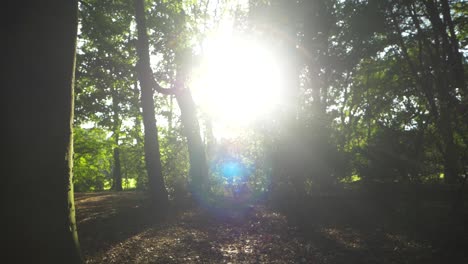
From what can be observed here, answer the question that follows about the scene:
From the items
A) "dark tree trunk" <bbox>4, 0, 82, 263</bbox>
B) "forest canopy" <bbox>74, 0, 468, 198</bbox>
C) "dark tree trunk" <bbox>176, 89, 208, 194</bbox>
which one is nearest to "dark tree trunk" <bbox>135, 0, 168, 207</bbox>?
"forest canopy" <bbox>74, 0, 468, 198</bbox>

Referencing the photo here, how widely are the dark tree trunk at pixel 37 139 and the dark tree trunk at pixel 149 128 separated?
22.5 ft

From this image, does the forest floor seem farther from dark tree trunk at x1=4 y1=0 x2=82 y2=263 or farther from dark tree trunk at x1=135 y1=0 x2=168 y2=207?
dark tree trunk at x1=4 y1=0 x2=82 y2=263

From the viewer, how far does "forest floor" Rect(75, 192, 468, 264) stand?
15.6 feet

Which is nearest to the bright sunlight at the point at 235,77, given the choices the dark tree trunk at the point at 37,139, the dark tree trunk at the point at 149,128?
the dark tree trunk at the point at 149,128

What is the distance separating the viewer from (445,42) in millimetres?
11711

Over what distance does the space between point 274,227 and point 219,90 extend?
15.1m

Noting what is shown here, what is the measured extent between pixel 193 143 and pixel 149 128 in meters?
3.97

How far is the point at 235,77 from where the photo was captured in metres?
18.9

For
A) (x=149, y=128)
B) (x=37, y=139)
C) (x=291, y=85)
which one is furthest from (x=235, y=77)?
(x=37, y=139)

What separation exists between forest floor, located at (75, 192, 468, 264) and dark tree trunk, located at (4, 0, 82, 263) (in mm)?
2961

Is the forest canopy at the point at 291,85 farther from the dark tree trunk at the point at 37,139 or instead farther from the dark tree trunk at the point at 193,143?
the dark tree trunk at the point at 37,139

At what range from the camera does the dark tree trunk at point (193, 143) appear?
12531 millimetres

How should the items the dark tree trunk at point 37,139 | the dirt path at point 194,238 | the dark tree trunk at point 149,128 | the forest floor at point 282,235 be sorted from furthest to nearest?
the dark tree trunk at point 149,128 < the dirt path at point 194,238 < the forest floor at point 282,235 < the dark tree trunk at point 37,139

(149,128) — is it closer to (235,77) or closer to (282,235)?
(282,235)
